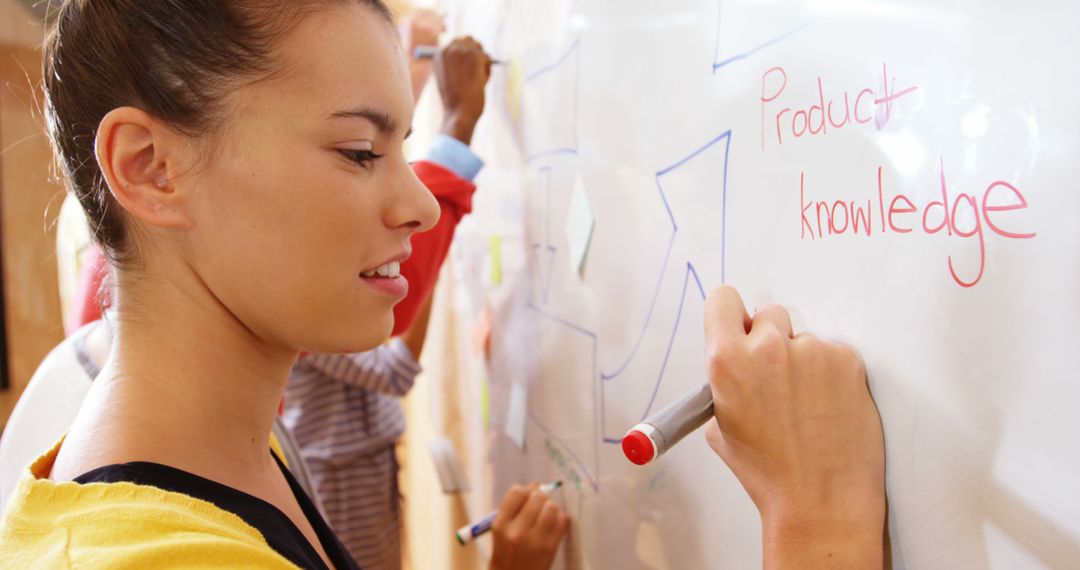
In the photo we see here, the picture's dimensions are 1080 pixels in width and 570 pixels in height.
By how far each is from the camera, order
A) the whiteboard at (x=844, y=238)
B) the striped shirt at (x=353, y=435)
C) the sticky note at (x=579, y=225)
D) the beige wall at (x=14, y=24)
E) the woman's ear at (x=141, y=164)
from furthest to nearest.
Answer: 1. the beige wall at (x=14, y=24)
2. the striped shirt at (x=353, y=435)
3. the sticky note at (x=579, y=225)
4. the woman's ear at (x=141, y=164)
5. the whiteboard at (x=844, y=238)

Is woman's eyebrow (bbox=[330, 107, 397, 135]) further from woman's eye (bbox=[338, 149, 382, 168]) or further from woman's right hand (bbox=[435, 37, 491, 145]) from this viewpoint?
woman's right hand (bbox=[435, 37, 491, 145])

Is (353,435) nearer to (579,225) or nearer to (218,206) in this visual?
(579,225)

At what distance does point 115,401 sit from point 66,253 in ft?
4.46

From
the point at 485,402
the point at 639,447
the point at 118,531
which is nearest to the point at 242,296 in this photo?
the point at 118,531

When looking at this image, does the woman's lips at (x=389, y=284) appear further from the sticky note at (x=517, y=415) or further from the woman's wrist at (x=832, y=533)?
the sticky note at (x=517, y=415)

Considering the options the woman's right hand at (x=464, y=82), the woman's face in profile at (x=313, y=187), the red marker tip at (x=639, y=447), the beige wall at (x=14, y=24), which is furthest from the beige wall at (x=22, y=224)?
the red marker tip at (x=639, y=447)

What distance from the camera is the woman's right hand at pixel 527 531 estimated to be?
31.1 inches

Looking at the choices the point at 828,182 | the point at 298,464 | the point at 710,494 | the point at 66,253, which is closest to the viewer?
the point at 828,182

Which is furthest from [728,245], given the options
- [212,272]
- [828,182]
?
[212,272]

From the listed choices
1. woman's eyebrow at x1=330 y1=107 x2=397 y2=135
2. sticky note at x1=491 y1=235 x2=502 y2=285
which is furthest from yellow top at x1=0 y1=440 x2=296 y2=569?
sticky note at x1=491 y1=235 x2=502 y2=285

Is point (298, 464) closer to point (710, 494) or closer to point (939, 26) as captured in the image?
point (710, 494)

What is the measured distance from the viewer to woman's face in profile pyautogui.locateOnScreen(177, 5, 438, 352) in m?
0.48

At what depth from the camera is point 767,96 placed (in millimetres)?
466

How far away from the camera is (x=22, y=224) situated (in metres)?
2.46
